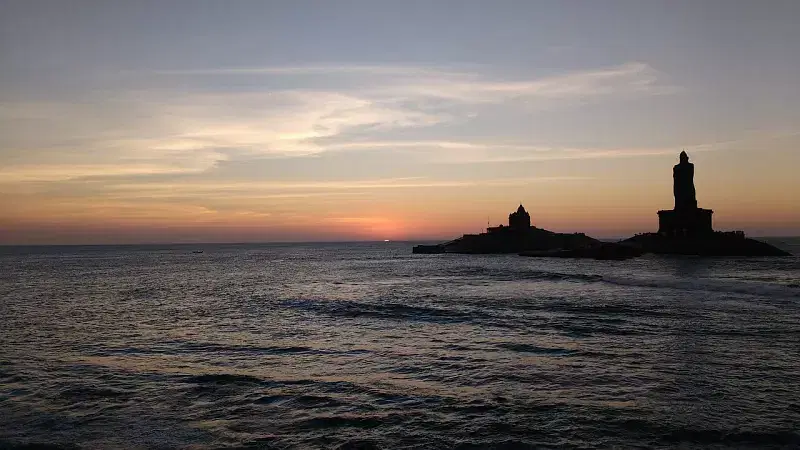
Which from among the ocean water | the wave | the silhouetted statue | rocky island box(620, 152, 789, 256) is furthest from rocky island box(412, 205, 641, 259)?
the ocean water

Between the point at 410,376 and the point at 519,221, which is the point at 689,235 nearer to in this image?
the point at 519,221

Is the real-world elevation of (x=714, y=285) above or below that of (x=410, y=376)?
above

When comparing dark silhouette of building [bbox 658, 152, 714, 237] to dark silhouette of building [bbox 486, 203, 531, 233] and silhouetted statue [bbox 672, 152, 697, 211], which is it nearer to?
silhouetted statue [bbox 672, 152, 697, 211]

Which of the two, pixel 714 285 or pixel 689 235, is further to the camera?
pixel 689 235

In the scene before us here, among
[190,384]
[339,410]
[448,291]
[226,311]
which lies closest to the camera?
[339,410]

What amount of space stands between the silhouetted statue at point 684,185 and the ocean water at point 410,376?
10774 centimetres

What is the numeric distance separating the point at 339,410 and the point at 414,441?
10.6 ft

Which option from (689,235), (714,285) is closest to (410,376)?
(714,285)

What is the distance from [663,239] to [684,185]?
1567 cm

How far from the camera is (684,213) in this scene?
136 metres

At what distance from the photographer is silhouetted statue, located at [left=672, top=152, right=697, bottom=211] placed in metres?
138

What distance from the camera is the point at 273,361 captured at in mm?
22344

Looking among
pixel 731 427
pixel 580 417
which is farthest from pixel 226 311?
pixel 731 427

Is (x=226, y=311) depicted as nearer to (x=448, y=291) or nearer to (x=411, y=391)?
(x=448, y=291)
